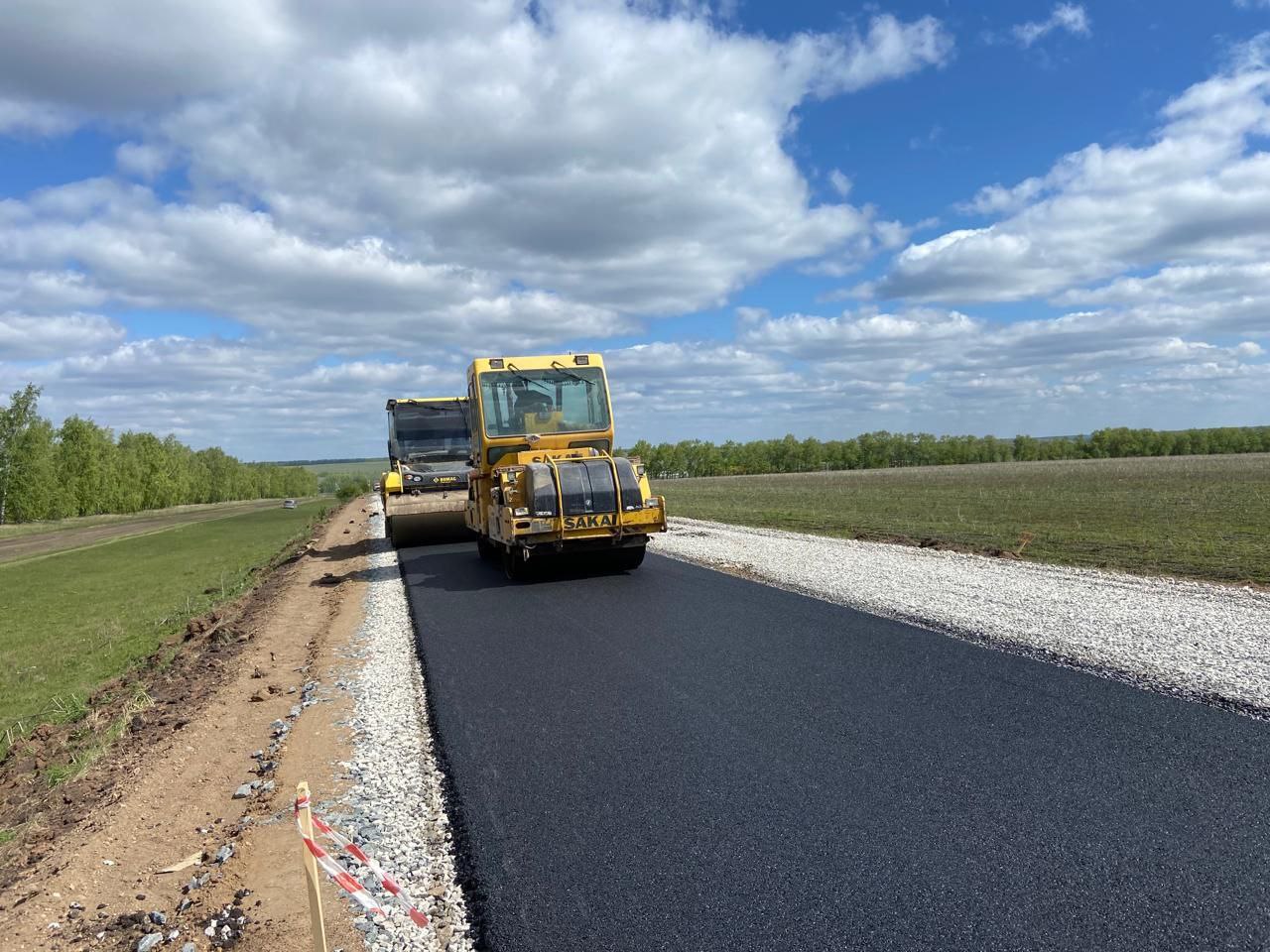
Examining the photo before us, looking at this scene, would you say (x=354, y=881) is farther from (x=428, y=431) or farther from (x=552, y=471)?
(x=428, y=431)

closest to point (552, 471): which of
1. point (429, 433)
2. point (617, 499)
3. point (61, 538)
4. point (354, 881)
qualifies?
point (617, 499)

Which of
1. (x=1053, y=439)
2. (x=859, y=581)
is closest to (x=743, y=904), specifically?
(x=859, y=581)

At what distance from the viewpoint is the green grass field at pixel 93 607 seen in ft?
38.4

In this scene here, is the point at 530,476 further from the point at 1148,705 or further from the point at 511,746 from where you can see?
the point at 1148,705

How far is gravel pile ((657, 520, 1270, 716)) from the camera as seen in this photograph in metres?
6.59

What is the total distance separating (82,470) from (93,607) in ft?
183

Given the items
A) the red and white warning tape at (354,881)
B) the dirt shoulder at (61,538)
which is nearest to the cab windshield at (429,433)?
the red and white warning tape at (354,881)

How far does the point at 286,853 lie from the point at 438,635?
4.87 meters

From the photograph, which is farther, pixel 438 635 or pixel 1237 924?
pixel 438 635

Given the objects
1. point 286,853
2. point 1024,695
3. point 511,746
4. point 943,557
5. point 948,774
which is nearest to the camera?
point 286,853

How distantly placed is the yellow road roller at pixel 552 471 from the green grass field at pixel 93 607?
18.6ft

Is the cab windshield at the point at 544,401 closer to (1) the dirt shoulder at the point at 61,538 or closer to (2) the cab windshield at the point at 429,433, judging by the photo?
(2) the cab windshield at the point at 429,433

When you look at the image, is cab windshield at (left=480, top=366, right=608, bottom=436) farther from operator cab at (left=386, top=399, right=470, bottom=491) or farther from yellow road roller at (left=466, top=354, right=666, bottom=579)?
operator cab at (left=386, top=399, right=470, bottom=491)

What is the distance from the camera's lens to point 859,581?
11.7m
